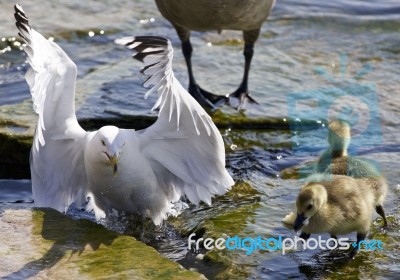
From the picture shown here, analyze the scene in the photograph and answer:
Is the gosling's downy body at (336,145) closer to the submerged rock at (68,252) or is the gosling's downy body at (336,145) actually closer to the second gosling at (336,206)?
the second gosling at (336,206)

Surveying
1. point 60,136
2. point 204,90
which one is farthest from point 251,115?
point 60,136

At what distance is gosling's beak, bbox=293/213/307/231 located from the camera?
506 cm

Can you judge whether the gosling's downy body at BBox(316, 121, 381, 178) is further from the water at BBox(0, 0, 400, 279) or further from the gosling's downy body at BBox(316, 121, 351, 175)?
the water at BBox(0, 0, 400, 279)

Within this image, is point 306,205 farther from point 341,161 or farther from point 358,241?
point 341,161

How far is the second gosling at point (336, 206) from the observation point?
5.08 meters

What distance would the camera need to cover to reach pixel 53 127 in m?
5.88

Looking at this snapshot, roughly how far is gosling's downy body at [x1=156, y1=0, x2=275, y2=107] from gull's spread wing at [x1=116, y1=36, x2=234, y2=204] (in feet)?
6.27

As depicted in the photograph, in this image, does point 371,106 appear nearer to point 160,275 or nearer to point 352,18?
point 352,18

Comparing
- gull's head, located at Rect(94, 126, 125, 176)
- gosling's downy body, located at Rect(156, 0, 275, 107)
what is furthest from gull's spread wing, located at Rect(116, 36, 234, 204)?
gosling's downy body, located at Rect(156, 0, 275, 107)

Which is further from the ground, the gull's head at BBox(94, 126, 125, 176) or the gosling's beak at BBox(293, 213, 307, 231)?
the gull's head at BBox(94, 126, 125, 176)

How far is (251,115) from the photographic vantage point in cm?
777

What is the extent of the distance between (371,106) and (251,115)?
1117 mm

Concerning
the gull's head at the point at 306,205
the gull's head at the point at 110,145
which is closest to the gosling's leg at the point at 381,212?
the gull's head at the point at 306,205

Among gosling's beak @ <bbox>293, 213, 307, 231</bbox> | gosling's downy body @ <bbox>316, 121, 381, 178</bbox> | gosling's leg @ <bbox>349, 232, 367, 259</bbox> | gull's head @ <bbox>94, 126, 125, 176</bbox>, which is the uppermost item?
gull's head @ <bbox>94, 126, 125, 176</bbox>
